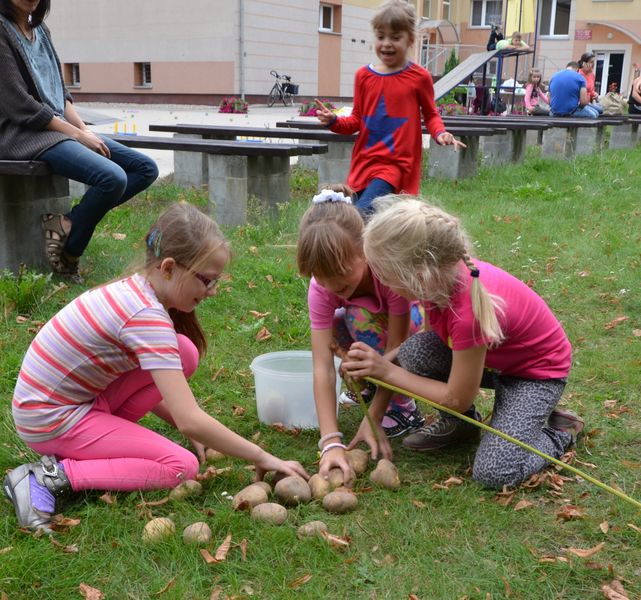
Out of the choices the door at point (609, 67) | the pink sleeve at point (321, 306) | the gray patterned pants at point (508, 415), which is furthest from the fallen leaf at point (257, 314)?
the door at point (609, 67)

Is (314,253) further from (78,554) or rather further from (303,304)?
(303,304)

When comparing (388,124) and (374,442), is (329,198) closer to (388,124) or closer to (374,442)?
(374,442)

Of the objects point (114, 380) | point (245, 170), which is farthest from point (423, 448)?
point (245, 170)

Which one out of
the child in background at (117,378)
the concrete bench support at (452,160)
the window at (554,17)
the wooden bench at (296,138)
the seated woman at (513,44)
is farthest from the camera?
the window at (554,17)

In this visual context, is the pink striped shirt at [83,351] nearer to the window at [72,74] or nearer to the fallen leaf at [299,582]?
the fallen leaf at [299,582]

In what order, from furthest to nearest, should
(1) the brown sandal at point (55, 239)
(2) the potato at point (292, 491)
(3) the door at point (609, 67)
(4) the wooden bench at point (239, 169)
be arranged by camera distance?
1. (3) the door at point (609, 67)
2. (4) the wooden bench at point (239, 169)
3. (1) the brown sandal at point (55, 239)
4. (2) the potato at point (292, 491)

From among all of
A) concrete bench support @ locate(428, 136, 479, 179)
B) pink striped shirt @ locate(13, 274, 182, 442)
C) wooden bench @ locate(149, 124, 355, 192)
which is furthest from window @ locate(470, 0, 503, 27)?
pink striped shirt @ locate(13, 274, 182, 442)

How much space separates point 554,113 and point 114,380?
39.3ft

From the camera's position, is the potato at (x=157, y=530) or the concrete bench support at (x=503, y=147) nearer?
the potato at (x=157, y=530)

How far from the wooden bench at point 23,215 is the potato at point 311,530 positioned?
2713 mm

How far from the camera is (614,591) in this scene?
73.4 inches

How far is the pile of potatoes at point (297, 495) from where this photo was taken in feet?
7.13

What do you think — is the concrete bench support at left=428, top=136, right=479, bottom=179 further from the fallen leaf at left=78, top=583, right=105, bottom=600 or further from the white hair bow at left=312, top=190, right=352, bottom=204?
the fallen leaf at left=78, top=583, right=105, bottom=600

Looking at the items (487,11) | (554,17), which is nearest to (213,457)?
(554,17)
